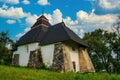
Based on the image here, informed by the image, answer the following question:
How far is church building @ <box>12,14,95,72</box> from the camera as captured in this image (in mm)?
34188

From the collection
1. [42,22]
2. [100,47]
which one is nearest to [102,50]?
[100,47]

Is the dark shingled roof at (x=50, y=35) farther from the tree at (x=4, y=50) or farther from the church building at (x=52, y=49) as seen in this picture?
the tree at (x=4, y=50)

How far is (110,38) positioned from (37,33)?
24180mm

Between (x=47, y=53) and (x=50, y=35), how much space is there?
10.2ft

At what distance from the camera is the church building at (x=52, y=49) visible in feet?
112

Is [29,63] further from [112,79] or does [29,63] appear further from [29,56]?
[112,79]

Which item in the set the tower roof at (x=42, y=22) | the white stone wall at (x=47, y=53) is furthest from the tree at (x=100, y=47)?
the white stone wall at (x=47, y=53)

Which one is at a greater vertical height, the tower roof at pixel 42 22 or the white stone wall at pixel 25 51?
the tower roof at pixel 42 22

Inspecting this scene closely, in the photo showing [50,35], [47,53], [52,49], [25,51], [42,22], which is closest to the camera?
[52,49]

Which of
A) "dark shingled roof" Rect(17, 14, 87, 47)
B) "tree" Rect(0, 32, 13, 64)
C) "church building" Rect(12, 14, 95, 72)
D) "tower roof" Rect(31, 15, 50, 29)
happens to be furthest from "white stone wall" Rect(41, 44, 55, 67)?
"tree" Rect(0, 32, 13, 64)

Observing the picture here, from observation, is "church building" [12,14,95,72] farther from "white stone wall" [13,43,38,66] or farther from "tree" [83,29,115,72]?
"tree" [83,29,115,72]

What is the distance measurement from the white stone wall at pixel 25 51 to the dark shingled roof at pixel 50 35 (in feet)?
2.25

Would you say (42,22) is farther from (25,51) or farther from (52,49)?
(52,49)

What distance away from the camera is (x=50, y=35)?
3806 cm
